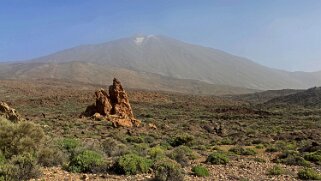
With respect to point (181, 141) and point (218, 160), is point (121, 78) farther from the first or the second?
point (218, 160)

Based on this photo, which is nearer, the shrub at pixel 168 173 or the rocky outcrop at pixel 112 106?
the shrub at pixel 168 173

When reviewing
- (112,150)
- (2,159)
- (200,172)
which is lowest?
(112,150)

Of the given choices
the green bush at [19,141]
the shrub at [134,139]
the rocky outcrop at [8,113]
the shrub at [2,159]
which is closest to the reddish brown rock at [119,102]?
the shrub at [134,139]

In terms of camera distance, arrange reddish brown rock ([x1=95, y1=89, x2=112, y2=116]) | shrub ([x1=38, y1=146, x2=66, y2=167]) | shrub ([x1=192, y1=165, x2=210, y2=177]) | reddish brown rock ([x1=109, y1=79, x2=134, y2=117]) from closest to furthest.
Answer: shrub ([x1=192, y1=165, x2=210, y2=177]) → shrub ([x1=38, y1=146, x2=66, y2=167]) → reddish brown rock ([x1=95, y1=89, x2=112, y2=116]) → reddish brown rock ([x1=109, y1=79, x2=134, y2=117])

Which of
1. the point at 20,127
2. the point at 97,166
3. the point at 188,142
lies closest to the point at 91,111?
the point at 188,142

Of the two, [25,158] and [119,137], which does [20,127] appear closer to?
[25,158]

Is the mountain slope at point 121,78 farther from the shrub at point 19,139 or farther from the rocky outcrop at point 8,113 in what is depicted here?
the shrub at point 19,139

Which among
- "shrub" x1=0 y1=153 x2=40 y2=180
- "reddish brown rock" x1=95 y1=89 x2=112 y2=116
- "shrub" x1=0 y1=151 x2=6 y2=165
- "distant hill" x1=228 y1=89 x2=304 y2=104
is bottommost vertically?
"distant hill" x1=228 y1=89 x2=304 y2=104

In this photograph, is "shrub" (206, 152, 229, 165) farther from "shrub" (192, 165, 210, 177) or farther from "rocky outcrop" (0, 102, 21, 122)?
"rocky outcrop" (0, 102, 21, 122)

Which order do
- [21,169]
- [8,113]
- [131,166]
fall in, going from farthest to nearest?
[8,113] → [131,166] → [21,169]

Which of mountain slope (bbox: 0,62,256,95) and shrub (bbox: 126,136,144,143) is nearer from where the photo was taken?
shrub (bbox: 126,136,144,143)

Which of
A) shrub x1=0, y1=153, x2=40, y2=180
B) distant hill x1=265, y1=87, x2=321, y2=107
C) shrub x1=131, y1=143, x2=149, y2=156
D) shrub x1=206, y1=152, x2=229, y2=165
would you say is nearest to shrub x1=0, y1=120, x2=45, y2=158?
shrub x1=0, y1=153, x2=40, y2=180

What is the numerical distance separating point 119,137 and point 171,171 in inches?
552

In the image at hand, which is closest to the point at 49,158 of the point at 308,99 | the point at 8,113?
the point at 8,113
